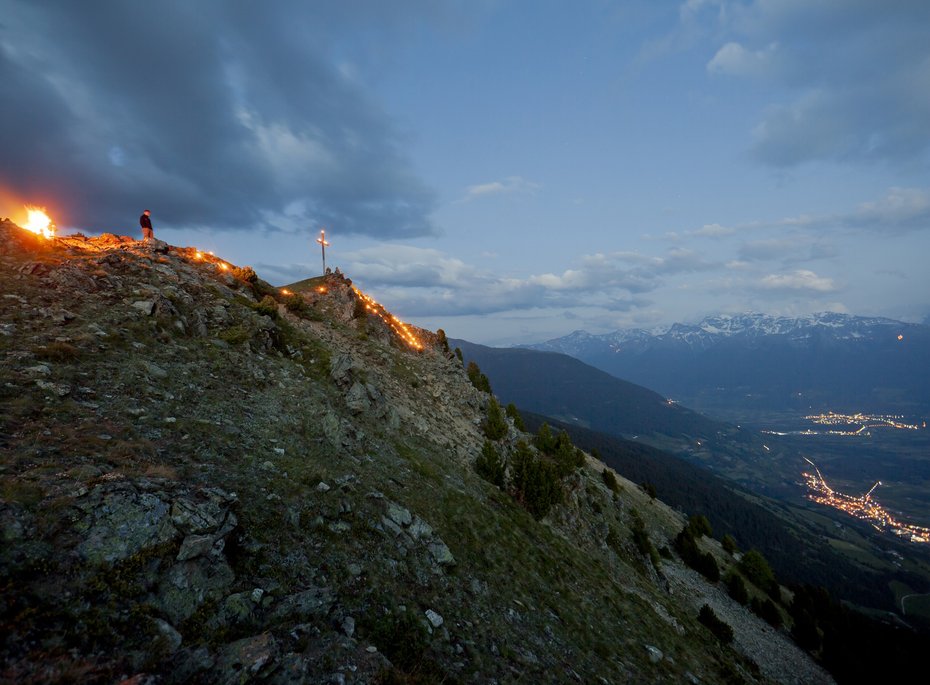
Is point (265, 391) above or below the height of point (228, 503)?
above

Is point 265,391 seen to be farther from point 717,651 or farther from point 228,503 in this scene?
point 717,651

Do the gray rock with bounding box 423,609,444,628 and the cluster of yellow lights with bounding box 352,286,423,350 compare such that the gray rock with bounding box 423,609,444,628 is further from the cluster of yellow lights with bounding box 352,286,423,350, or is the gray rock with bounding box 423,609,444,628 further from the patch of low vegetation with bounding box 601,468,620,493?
the patch of low vegetation with bounding box 601,468,620,493

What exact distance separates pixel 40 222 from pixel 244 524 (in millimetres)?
34236

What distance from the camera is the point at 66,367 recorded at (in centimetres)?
1644

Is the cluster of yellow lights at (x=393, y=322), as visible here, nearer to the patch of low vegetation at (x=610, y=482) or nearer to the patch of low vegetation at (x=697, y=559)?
the patch of low vegetation at (x=610, y=482)

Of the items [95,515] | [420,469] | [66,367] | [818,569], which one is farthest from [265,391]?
[818,569]

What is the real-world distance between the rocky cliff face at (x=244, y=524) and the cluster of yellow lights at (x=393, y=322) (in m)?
20.1

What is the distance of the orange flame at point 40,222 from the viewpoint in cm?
2897

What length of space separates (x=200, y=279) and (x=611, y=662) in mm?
37797

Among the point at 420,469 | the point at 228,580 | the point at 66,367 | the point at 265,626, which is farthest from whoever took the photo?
the point at 420,469

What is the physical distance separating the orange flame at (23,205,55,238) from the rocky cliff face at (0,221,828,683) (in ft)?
8.50

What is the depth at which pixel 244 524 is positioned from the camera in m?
12.6

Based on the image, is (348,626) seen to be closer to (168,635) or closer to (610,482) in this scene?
(168,635)

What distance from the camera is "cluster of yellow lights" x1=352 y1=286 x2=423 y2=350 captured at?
55.8 meters
